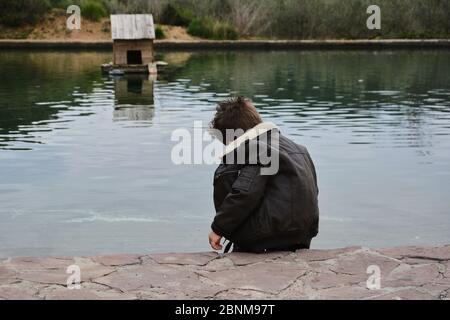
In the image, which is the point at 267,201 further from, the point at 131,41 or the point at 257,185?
the point at 131,41

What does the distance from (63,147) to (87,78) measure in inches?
450

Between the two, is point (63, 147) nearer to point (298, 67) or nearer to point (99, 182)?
point (99, 182)

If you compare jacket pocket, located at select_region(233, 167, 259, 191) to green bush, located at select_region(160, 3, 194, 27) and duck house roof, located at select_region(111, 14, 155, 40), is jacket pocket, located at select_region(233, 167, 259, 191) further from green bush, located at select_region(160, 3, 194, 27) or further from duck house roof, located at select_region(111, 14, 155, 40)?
green bush, located at select_region(160, 3, 194, 27)

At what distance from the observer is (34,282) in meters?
3.63

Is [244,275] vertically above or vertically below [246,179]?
below

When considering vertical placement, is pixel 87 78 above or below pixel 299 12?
below

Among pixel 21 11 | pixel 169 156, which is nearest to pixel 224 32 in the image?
pixel 21 11

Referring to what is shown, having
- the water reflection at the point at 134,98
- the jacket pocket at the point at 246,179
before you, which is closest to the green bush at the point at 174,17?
the water reflection at the point at 134,98

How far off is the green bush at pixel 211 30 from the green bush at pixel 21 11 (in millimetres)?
7758

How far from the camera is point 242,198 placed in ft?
12.8

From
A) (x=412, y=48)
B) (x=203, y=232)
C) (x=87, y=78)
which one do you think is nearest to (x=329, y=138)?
(x=203, y=232)

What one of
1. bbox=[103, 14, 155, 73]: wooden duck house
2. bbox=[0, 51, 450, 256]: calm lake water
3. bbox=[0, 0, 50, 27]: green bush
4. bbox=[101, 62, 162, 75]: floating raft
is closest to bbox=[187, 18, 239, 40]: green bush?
bbox=[0, 0, 50, 27]: green bush

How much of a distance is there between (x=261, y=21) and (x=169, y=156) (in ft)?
93.5
